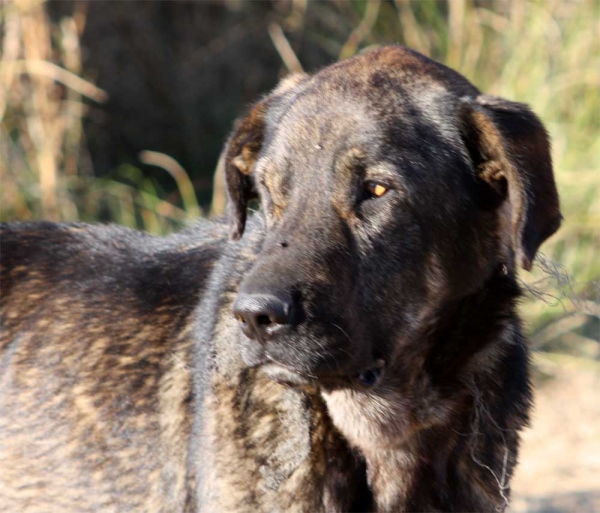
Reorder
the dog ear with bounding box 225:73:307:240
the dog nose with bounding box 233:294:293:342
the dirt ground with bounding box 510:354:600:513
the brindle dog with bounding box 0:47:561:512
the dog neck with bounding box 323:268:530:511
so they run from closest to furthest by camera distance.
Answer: the dog nose with bounding box 233:294:293:342
the brindle dog with bounding box 0:47:561:512
the dog neck with bounding box 323:268:530:511
the dog ear with bounding box 225:73:307:240
the dirt ground with bounding box 510:354:600:513

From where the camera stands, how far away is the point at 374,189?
281 cm

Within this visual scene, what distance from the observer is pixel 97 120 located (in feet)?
29.6

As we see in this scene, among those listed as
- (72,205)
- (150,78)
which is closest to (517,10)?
(72,205)

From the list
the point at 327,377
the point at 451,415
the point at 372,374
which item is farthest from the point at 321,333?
the point at 451,415

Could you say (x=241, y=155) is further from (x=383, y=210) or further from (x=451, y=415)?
(x=451, y=415)

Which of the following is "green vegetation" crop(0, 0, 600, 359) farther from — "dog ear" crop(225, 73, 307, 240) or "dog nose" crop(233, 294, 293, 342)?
"dog nose" crop(233, 294, 293, 342)

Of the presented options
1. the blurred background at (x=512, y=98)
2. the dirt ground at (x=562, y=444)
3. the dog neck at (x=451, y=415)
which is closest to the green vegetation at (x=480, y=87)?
the blurred background at (x=512, y=98)

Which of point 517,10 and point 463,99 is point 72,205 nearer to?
point 517,10

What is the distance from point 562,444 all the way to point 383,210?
3.66 metres

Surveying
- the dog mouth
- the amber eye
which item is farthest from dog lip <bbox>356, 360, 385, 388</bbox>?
the amber eye

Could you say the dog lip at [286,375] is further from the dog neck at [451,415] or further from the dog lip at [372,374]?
the dog neck at [451,415]

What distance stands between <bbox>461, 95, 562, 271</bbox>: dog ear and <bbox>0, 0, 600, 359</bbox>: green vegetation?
132 inches

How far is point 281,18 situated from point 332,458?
6565mm

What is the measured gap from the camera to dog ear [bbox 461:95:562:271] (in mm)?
2705
